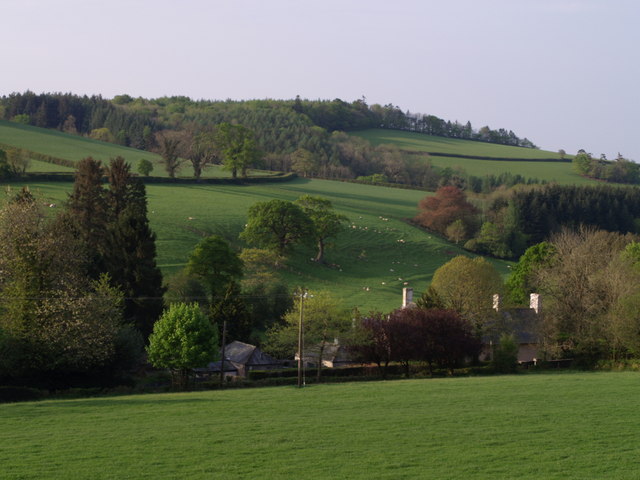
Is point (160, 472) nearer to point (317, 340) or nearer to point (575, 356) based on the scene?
point (317, 340)

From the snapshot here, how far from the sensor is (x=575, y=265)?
197ft

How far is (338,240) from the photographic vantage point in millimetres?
94625

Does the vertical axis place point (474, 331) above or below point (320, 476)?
below

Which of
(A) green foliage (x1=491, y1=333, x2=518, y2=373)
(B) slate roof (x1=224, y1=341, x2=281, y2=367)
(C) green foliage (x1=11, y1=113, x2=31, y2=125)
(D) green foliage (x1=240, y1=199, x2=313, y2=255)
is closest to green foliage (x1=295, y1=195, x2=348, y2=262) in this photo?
(D) green foliage (x1=240, y1=199, x2=313, y2=255)

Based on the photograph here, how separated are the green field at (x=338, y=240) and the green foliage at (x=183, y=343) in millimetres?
24505

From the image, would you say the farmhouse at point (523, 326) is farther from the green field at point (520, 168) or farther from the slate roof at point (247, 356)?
the green field at point (520, 168)

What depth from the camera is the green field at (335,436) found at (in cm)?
1920

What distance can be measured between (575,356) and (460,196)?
58871 millimetres

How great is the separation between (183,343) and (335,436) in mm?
22843

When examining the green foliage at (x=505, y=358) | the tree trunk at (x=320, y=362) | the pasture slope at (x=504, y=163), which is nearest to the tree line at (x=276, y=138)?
the pasture slope at (x=504, y=163)

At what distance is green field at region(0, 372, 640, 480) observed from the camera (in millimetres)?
19203

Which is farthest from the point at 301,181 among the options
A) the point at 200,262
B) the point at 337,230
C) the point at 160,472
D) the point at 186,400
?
the point at 160,472

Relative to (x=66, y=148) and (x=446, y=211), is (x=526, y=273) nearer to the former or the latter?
(x=446, y=211)

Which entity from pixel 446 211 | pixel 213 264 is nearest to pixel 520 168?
pixel 446 211
